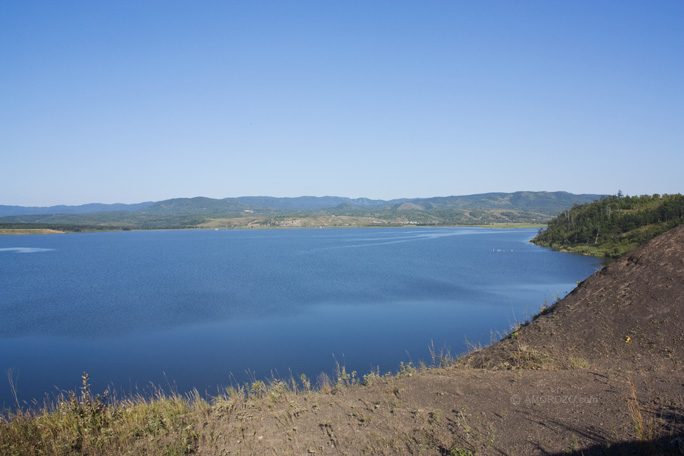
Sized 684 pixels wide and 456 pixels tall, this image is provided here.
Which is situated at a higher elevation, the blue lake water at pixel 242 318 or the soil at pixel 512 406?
the soil at pixel 512 406

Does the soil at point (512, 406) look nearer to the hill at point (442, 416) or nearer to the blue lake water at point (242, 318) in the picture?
the hill at point (442, 416)

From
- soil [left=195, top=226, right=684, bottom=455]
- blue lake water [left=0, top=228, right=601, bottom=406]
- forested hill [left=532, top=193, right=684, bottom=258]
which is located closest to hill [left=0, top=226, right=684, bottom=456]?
soil [left=195, top=226, right=684, bottom=455]

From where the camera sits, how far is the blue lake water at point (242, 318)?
2007 cm

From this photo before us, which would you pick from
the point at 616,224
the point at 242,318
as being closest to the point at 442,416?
the point at 242,318

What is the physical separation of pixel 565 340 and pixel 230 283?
3887cm

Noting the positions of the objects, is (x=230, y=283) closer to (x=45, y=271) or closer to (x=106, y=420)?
(x=45, y=271)

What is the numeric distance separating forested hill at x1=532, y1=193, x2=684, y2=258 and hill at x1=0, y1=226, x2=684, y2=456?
2367 inches

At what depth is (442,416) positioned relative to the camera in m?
8.00

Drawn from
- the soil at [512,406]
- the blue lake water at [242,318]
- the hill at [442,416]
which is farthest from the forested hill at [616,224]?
the hill at [442,416]

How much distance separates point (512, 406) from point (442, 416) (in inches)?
57.3

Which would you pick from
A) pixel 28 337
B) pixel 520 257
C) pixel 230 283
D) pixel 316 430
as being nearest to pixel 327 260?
pixel 230 283

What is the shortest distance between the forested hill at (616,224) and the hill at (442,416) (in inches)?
2367

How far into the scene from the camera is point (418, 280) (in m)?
45.7

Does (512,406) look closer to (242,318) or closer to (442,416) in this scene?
(442,416)
